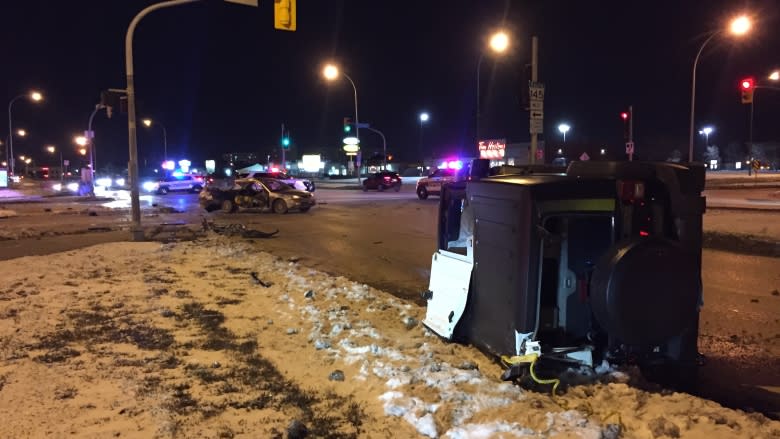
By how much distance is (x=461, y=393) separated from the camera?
452cm

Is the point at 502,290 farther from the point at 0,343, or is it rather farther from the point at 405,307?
the point at 0,343

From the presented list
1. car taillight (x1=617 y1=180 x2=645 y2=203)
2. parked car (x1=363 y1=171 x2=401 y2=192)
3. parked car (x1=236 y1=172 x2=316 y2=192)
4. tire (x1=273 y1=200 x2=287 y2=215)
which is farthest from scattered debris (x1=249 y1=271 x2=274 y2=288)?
parked car (x1=363 y1=171 x2=401 y2=192)

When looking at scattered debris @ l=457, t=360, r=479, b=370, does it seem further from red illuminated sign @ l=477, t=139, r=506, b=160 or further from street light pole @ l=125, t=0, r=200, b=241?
red illuminated sign @ l=477, t=139, r=506, b=160

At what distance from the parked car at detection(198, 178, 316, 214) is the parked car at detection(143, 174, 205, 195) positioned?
76.1ft

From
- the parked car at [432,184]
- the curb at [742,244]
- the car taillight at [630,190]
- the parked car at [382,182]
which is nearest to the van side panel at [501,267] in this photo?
the car taillight at [630,190]

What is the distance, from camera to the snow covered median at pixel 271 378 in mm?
4039

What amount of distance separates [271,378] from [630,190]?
335 cm

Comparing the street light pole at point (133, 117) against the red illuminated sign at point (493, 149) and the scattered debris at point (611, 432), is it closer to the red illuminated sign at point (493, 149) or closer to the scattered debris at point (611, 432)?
the scattered debris at point (611, 432)

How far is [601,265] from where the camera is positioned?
4.43m

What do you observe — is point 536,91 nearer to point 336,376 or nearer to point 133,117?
point 133,117

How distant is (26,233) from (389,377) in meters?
16.4

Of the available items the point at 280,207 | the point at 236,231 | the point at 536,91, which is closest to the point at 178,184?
the point at 280,207

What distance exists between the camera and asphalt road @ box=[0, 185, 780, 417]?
5.46 m

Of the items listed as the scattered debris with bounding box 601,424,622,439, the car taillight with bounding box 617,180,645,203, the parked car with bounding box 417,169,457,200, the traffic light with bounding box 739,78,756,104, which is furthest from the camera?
the parked car with bounding box 417,169,457,200
